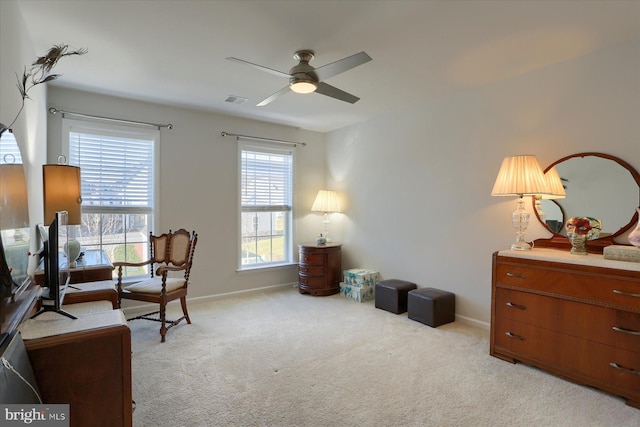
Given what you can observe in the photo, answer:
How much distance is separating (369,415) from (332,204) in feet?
11.1

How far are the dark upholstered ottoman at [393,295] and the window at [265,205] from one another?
68.2 inches

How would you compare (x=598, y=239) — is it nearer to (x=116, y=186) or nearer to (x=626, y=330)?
(x=626, y=330)

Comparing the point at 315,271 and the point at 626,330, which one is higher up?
the point at 626,330

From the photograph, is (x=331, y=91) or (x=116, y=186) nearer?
(x=331, y=91)

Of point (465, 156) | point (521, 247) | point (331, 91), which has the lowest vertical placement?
point (521, 247)

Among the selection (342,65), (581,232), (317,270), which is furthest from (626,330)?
(317,270)

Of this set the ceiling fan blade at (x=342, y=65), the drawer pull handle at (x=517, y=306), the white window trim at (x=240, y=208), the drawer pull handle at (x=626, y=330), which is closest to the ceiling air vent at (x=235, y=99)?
the white window trim at (x=240, y=208)

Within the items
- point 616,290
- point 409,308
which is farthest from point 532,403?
point 409,308

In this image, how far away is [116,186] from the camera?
12.3 ft

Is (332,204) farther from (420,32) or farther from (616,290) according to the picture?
(616,290)

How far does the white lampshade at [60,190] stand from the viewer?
2428 mm
